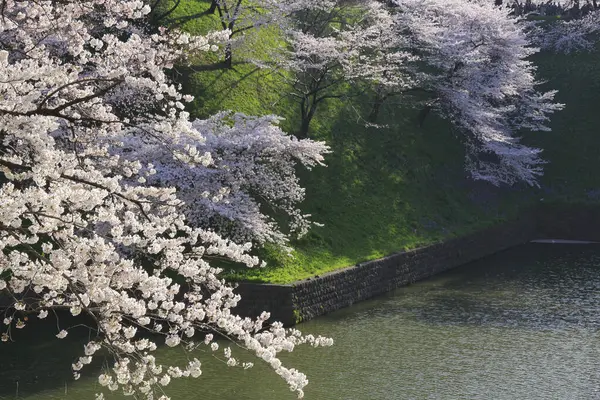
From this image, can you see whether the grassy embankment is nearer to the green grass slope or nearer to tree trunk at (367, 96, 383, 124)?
the green grass slope

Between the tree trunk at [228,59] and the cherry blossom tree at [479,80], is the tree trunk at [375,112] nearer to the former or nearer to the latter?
the cherry blossom tree at [479,80]

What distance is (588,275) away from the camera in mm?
31641

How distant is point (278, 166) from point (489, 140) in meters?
17.0

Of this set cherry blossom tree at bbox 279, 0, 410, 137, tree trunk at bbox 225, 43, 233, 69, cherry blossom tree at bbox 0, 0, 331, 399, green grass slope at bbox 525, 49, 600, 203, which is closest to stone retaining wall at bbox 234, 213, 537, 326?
cherry blossom tree at bbox 0, 0, 331, 399

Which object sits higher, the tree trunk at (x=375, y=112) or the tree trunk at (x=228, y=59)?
the tree trunk at (x=228, y=59)

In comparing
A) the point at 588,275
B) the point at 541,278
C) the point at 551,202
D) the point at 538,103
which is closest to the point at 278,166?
the point at 541,278

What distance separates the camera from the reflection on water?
57.6 ft

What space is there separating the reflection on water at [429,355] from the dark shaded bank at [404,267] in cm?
61

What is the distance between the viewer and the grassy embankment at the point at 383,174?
29.6 meters

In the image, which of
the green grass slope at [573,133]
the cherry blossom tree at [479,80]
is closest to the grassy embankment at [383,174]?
the green grass slope at [573,133]

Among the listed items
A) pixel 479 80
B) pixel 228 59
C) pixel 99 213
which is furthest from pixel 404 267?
pixel 99 213

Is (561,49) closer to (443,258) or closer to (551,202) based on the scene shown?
(551,202)

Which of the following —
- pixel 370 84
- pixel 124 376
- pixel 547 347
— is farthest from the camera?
pixel 370 84

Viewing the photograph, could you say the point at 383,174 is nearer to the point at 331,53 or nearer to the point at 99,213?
the point at 331,53
